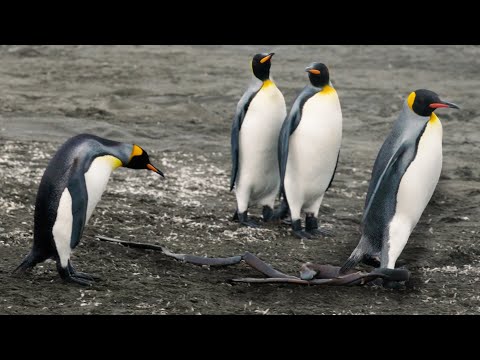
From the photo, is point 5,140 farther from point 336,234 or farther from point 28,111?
point 336,234

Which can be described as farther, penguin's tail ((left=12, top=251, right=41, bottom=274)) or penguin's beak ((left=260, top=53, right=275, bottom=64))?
penguin's beak ((left=260, top=53, right=275, bottom=64))

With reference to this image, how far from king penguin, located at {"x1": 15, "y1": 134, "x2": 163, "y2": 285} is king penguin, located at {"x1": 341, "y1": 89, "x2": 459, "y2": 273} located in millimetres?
1627

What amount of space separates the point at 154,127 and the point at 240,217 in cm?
332

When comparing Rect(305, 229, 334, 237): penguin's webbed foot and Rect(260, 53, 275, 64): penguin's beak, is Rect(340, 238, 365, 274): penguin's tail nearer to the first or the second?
Rect(305, 229, 334, 237): penguin's webbed foot

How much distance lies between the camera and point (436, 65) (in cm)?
1378

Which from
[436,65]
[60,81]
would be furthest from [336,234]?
[436,65]

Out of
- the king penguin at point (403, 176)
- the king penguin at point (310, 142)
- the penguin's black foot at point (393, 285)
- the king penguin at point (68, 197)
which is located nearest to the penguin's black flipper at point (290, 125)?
the king penguin at point (310, 142)

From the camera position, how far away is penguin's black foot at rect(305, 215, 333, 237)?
715cm

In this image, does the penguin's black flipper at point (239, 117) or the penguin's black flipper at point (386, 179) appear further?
the penguin's black flipper at point (239, 117)

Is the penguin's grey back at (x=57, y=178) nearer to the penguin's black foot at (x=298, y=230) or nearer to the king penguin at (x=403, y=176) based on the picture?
the king penguin at (x=403, y=176)

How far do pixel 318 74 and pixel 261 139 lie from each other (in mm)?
659

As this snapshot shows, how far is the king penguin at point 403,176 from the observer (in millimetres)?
5941

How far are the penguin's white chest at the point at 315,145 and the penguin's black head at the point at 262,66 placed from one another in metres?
0.46

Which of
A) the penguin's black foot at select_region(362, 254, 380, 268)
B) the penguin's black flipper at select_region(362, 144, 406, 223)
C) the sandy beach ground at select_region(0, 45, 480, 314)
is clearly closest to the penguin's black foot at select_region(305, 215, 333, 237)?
the sandy beach ground at select_region(0, 45, 480, 314)
